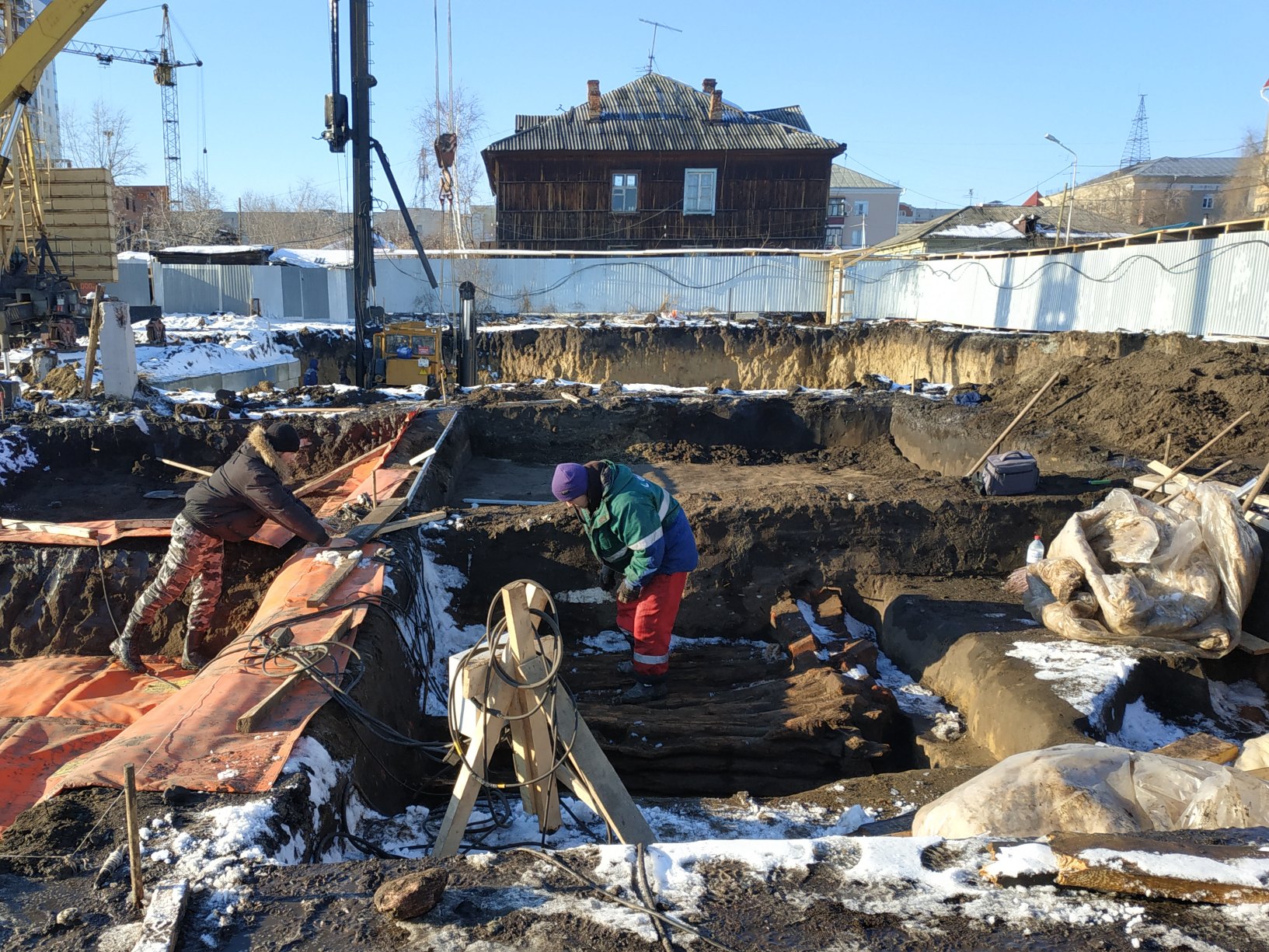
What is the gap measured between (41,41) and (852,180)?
177ft

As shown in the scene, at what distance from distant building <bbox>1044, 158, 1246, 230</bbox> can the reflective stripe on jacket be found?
5919cm

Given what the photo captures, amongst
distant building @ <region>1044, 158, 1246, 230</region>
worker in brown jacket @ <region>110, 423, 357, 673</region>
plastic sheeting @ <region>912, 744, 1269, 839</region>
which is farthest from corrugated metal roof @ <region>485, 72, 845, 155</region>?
distant building @ <region>1044, 158, 1246, 230</region>

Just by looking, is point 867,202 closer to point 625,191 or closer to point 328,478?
point 625,191

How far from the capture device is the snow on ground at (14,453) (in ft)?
31.1

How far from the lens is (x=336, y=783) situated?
11.1ft

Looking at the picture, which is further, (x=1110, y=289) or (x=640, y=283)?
(x=640, y=283)

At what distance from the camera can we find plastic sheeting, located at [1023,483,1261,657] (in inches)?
203

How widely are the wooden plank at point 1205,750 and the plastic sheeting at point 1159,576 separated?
1277 mm

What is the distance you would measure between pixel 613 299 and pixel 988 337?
40.2ft

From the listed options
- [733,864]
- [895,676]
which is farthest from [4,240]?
[733,864]

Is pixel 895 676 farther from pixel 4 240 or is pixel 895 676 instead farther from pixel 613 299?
pixel 613 299

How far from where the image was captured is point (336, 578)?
198 inches

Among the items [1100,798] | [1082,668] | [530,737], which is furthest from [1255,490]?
[530,737]

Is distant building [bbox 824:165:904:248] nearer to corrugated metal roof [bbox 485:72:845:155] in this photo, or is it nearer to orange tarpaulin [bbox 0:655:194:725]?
corrugated metal roof [bbox 485:72:845:155]
